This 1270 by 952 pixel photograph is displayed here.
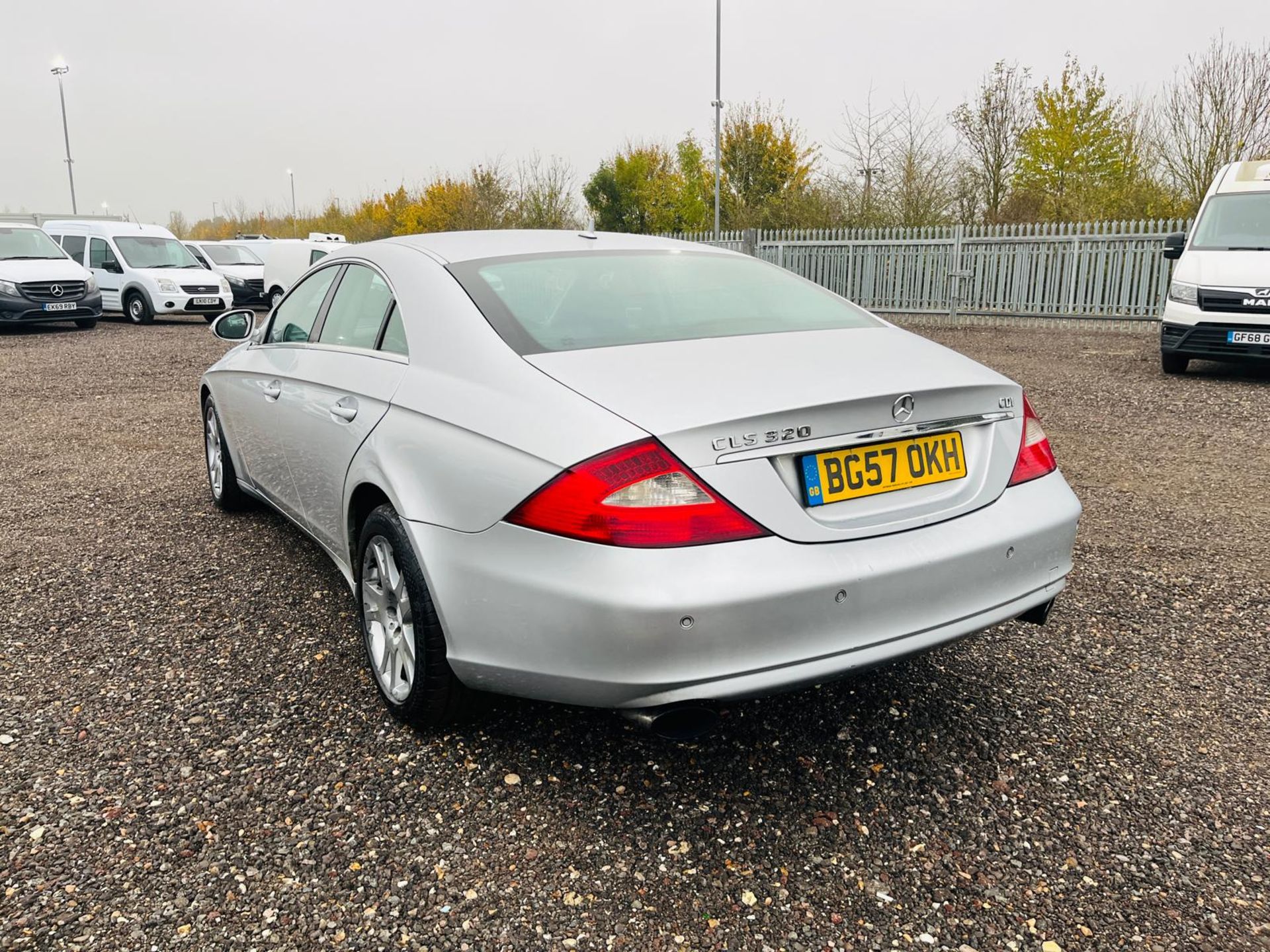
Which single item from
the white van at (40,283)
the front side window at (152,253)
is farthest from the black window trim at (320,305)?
the front side window at (152,253)

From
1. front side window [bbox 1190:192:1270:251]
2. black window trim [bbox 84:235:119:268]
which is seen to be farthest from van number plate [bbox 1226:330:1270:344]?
black window trim [bbox 84:235:119:268]

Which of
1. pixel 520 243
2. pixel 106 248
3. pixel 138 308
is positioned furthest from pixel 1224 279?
pixel 106 248

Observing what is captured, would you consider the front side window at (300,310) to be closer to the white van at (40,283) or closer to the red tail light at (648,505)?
the red tail light at (648,505)

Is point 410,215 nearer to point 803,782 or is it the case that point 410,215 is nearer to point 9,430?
point 9,430

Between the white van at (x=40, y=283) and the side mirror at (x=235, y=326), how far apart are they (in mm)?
14340

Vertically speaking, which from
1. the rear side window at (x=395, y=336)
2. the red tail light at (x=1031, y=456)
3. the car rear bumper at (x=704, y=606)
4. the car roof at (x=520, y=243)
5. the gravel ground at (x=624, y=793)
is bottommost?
the gravel ground at (x=624, y=793)

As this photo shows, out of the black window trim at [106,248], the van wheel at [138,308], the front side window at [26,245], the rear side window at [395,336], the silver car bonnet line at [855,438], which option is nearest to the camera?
the silver car bonnet line at [855,438]

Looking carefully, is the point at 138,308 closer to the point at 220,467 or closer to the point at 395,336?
the point at 220,467

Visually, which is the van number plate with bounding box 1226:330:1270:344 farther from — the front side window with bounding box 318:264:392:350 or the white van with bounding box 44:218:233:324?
the white van with bounding box 44:218:233:324

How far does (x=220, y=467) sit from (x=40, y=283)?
47.3 ft

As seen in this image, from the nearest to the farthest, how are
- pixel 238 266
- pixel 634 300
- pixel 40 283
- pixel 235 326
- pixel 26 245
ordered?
pixel 634 300 → pixel 235 326 → pixel 40 283 → pixel 26 245 → pixel 238 266

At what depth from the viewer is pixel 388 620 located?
119 inches

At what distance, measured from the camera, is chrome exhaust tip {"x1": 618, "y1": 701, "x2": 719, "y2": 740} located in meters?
2.29

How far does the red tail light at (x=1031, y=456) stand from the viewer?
2.73 meters
